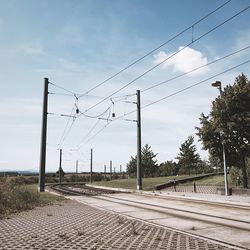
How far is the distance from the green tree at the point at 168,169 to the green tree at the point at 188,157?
1051 cm

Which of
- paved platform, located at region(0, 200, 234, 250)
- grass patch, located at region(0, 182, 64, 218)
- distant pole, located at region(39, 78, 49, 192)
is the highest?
distant pole, located at region(39, 78, 49, 192)

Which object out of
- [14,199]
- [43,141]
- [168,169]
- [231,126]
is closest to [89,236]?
[14,199]

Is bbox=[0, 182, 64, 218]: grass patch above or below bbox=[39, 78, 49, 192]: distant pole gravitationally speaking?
below

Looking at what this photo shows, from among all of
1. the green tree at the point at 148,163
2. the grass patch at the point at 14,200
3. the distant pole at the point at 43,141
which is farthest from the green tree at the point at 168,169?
the grass patch at the point at 14,200

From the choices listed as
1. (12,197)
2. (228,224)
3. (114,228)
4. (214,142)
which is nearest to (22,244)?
(114,228)

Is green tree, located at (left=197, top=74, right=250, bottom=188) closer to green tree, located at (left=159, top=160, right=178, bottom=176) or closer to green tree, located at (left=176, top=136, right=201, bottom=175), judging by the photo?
green tree, located at (left=176, top=136, right=201, bottom=175)

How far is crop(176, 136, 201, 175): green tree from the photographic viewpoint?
61562 mm

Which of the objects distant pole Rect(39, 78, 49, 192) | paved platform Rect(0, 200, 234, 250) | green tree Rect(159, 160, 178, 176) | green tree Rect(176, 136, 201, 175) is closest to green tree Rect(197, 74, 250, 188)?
distant pole Rect(39, 78, 49, 192)

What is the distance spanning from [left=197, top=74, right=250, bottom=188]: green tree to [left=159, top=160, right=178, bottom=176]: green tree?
4651 cm

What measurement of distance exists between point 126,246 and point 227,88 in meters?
20.9

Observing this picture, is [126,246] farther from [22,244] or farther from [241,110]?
[241,110]

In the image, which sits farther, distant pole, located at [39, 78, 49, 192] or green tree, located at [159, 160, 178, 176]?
green tree, located at [159, 160, 178, 176]

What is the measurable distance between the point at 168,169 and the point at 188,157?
14.1m

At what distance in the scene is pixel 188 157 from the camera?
61500 millimetres
